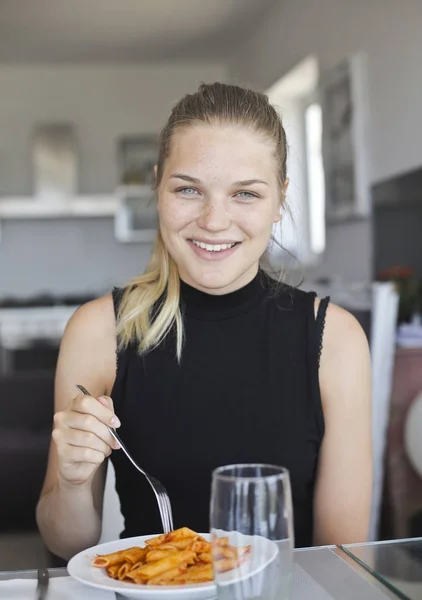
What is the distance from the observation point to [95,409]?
94 centimetres

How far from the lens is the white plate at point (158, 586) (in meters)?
0.62

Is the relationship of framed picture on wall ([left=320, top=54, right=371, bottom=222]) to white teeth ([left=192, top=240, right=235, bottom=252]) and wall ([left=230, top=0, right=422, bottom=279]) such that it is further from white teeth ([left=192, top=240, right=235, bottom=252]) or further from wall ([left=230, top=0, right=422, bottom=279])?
white teeth ([left=192, top=240, right=235, bottom=252])

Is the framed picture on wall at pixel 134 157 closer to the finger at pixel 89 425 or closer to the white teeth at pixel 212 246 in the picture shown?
the white teeth at pixel 212 246

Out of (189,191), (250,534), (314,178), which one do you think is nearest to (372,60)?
(314,178)

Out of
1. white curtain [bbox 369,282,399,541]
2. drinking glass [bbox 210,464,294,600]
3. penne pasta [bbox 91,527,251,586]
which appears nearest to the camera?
drinking glass [bbox 210,464,294,600]

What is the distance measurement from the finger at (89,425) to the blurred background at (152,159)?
41cm

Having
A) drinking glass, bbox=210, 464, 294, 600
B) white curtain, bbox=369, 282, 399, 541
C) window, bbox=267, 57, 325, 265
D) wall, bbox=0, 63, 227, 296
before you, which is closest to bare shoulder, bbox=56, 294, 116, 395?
drinking glass, bbox=210, 464, 294, 600

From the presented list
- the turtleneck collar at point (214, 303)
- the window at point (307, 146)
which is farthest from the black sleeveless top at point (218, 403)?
the window at point (307, 146)

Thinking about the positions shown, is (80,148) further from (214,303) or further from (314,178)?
(214,303)

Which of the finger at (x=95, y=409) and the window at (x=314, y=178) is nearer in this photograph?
the finger at (x=95, y=409)

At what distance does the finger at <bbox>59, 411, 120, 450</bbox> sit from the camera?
94 centimetres

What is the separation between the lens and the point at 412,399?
2.69 metres

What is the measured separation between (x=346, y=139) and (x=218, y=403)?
10.2 ft

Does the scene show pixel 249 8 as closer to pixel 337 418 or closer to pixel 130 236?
pixel 130 236
